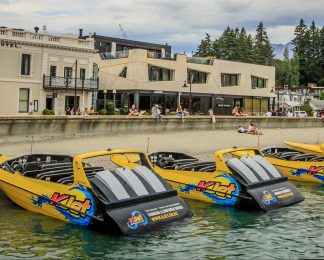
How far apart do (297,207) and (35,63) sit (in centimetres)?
3474

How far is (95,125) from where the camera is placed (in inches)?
1162

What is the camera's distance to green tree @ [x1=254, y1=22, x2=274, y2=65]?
154062mm

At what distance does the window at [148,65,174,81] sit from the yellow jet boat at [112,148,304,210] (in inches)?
1744

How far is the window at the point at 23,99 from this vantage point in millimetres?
43219

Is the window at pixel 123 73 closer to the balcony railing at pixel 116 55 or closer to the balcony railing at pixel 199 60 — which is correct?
A: the balcony railing at pixel 116 55

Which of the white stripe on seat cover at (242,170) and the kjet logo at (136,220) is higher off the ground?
the white stripe on seat cover at (242,170)

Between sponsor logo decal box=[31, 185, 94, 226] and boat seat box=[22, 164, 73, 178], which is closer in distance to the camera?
→ sponsor logo decal box=[31, 185, 94, 226]

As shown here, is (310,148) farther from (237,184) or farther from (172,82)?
(172,82)

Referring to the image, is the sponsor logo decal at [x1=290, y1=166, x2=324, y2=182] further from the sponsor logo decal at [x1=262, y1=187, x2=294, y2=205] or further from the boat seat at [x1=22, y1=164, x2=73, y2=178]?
the boat seat at [x1=22, y1=164, x2=73, y2=178]

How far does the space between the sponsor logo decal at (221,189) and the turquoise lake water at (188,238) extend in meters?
0.61

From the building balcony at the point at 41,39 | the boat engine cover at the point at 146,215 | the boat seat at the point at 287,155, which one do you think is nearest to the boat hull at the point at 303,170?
the boat seat at the point at 287,155

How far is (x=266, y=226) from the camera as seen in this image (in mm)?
11531

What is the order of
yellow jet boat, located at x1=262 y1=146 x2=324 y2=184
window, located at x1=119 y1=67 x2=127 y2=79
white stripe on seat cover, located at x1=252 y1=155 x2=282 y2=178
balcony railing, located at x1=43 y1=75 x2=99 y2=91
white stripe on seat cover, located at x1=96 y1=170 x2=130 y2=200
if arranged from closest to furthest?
white stripe on seat cover, located at x1=96 y1=170 x2=130 y2=200, white stripe on seat cover, located at x1=252 y1=155 x2=282 y2=178, yellow jet boat, located at x1=262 y1=146 x2=324 y2=184, balcony railing, located at x1=43 y1=75 x2=99 y2=91, window, located at x1=119 y1=67 x2=127 y2=79

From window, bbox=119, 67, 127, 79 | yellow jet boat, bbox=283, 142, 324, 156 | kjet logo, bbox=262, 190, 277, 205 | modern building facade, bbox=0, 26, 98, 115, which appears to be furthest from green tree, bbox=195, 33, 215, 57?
kjet logo, bbox=262, 190, 277, 205
